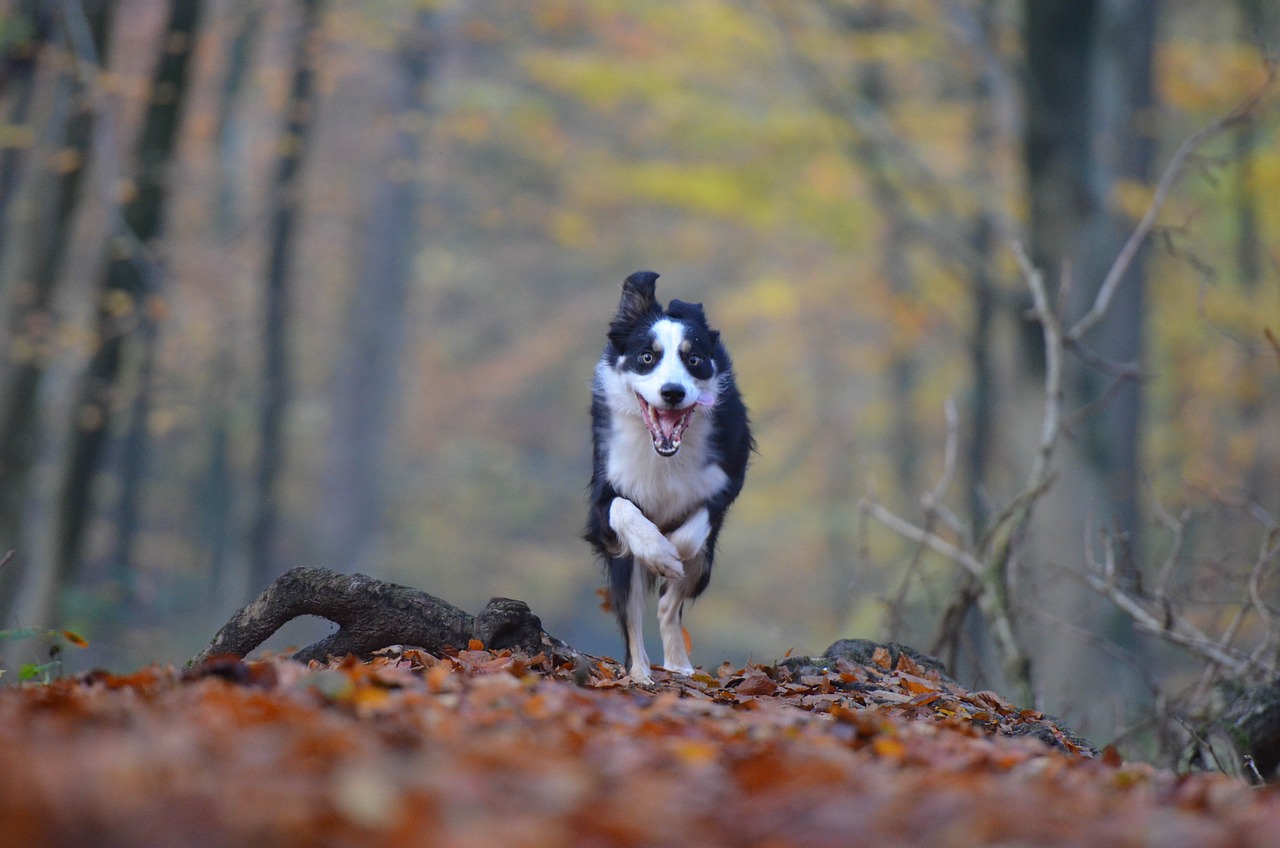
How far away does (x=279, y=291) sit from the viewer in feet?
60.9

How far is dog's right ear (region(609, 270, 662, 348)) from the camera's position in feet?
23.8

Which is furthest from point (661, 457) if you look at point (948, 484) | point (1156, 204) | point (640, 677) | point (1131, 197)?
point (1131, 197)

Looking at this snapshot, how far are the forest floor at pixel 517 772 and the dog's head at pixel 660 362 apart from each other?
63.1 inches

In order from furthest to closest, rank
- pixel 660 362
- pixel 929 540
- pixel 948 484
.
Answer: pixel 929 540, pixel 948 484, pixel 660 362

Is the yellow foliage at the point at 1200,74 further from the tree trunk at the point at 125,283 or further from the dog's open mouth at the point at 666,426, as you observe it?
the dog's open mouth at the point at 666,426

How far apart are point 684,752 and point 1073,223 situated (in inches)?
407

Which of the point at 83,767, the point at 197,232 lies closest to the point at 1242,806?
the point at 83,767

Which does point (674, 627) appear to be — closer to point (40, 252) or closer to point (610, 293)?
point (40, 252)

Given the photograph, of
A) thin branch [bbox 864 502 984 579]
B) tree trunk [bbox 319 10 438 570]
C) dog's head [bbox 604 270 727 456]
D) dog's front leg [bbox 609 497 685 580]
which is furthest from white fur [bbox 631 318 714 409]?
tree trunk [bbox 319 10 438 570]

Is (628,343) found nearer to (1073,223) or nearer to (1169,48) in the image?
(1073,223)

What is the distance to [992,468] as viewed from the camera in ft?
72.0

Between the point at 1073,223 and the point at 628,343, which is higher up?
the point at 1073,223

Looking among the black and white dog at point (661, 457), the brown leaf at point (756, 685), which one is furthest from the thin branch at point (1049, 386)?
the brown leaf at point (756, 685)

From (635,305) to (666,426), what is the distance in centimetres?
80
